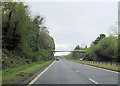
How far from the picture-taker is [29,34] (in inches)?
1081

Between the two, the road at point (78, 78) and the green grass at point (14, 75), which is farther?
the road at point (78, 78)

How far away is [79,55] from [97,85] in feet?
461

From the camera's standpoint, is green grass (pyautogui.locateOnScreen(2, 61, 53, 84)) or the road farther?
the road

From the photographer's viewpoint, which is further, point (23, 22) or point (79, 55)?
point (79, 55)

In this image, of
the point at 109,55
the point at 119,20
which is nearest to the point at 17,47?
the point at 119,20

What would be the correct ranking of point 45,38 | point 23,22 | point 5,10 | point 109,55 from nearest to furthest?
1. point 23,22
2. point 5,10
3. point 45,38
4. point 109,55

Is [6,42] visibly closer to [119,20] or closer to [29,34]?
[29,34]

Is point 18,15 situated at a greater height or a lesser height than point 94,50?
greater

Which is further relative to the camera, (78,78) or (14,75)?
(78,78)

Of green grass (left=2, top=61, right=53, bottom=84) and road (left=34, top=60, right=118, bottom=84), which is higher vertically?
green grass (left=2, top=61, right=53, bottom=84)

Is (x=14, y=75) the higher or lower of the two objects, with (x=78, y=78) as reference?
higher

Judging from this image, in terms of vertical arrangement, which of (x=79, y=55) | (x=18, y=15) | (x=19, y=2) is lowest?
(x=79, y=55)

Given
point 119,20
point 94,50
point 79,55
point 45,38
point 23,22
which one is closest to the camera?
point 23,22

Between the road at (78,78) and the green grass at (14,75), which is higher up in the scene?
the green grass at (14,75)
